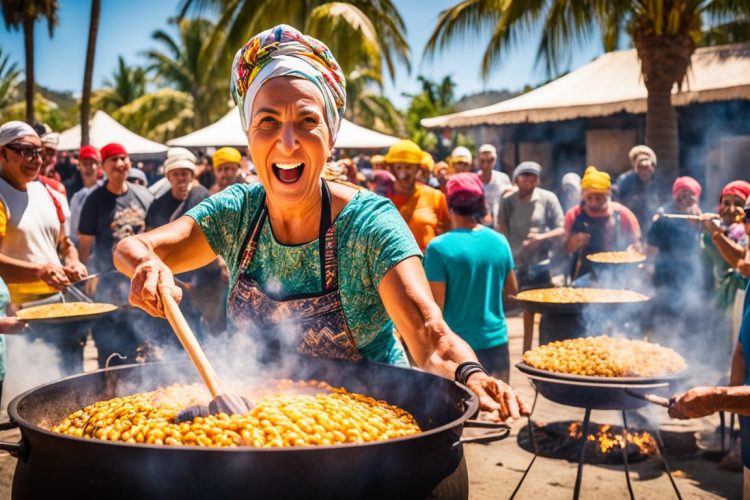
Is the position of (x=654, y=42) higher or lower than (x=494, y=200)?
higher

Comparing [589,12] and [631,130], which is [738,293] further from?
[631,130]

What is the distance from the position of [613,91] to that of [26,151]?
39.9 feet

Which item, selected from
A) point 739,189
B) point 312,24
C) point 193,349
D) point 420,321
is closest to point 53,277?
point 193,349

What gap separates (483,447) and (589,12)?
381 inches

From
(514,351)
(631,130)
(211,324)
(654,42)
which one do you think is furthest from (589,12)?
(211,324)

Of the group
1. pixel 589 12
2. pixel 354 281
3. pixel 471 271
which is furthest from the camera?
pixel 589 12

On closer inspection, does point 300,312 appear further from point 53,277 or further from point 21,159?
point 21,159

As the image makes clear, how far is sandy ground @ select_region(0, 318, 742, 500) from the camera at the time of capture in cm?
482

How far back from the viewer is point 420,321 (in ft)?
7.13

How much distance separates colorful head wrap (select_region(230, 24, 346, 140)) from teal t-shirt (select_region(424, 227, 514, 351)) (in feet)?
9.61

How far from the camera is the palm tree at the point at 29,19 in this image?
2289 cm

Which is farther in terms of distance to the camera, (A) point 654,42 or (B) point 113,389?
(A) point 654,42

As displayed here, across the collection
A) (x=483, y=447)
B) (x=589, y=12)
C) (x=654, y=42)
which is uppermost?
(x=589, y=12)

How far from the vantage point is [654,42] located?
11398 millimetres
